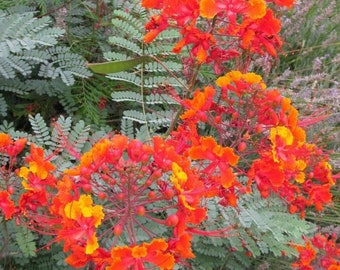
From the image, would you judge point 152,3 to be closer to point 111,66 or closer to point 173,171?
point 111,66

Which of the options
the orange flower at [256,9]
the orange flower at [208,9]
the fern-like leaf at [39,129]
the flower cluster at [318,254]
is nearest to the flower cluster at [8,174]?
the fern-like leaf at [39,129]

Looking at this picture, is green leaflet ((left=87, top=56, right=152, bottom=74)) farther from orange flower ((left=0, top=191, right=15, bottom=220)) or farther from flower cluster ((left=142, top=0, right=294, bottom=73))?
orange flower ((left=0, top=191, right=15, bottom=220))

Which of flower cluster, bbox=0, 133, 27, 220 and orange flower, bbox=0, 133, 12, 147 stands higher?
orange flower, bbox=0, 133, 12, 147

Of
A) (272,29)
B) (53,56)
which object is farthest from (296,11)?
(272,29)

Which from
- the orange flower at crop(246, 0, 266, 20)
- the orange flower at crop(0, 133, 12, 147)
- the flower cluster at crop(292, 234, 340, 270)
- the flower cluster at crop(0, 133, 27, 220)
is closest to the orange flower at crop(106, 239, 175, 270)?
the flower cluster at crop(0, 133, 27, 220)

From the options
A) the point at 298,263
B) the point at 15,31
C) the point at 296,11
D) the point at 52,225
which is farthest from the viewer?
the point at 296,11

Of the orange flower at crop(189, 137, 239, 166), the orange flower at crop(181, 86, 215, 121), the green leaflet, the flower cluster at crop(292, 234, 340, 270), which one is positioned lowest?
the flower cluster at crop(292, 234, 340, 270)

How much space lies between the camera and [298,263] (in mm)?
2314

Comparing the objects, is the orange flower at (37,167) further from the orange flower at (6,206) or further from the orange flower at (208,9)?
the orange flower at (208,9)

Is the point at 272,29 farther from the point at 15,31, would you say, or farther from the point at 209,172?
the point at 15,31

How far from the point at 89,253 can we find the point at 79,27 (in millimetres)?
1633

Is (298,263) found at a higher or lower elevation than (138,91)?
lower

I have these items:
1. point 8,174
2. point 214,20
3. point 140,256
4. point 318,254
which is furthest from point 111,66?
point 318,254

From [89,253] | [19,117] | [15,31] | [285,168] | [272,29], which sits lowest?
[19,117]
